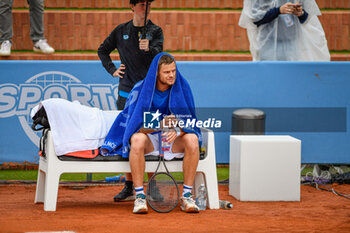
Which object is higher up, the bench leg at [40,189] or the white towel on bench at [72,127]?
the white towel on bench at [72,127]

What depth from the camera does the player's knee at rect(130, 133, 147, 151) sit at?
521cm

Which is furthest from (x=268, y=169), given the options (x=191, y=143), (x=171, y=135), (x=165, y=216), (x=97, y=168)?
(x=97, y=168)

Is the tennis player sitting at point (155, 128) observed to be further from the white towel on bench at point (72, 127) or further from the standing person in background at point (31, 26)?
the standing person in background at point (31, 26)

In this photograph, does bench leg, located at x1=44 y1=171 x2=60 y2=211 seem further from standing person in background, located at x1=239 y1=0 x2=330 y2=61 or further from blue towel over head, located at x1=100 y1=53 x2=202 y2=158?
standing person in background, located at x1=239 y1=0 x2=330 y2=61

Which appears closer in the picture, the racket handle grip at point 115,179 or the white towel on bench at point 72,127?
the white towel on bench at point 72,127

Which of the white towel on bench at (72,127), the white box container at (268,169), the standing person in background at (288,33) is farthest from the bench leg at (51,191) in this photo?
the standing person in background at (288,33)

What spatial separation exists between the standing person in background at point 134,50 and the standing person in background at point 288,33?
214 cm

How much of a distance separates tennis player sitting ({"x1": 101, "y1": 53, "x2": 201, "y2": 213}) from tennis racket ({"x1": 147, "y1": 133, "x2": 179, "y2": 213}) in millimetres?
86

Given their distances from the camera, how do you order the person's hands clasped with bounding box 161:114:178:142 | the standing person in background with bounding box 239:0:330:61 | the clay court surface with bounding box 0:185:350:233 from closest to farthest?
the clay court surface with bounding box 0:185:350:233
the person's hands clasped with bounding box 161:114:178:142
the standing person in background with bounding box 239:0:330:61

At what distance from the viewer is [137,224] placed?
4.60 m

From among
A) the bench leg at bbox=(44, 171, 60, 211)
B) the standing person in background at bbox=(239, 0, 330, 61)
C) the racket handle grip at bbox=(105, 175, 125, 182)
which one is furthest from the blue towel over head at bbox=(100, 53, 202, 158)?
the standing person in background at bbox=(239, 0, 330, 61)

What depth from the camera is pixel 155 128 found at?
17.7 feet

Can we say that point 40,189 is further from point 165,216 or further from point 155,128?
point 165,216

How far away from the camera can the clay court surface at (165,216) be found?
4.50 m
